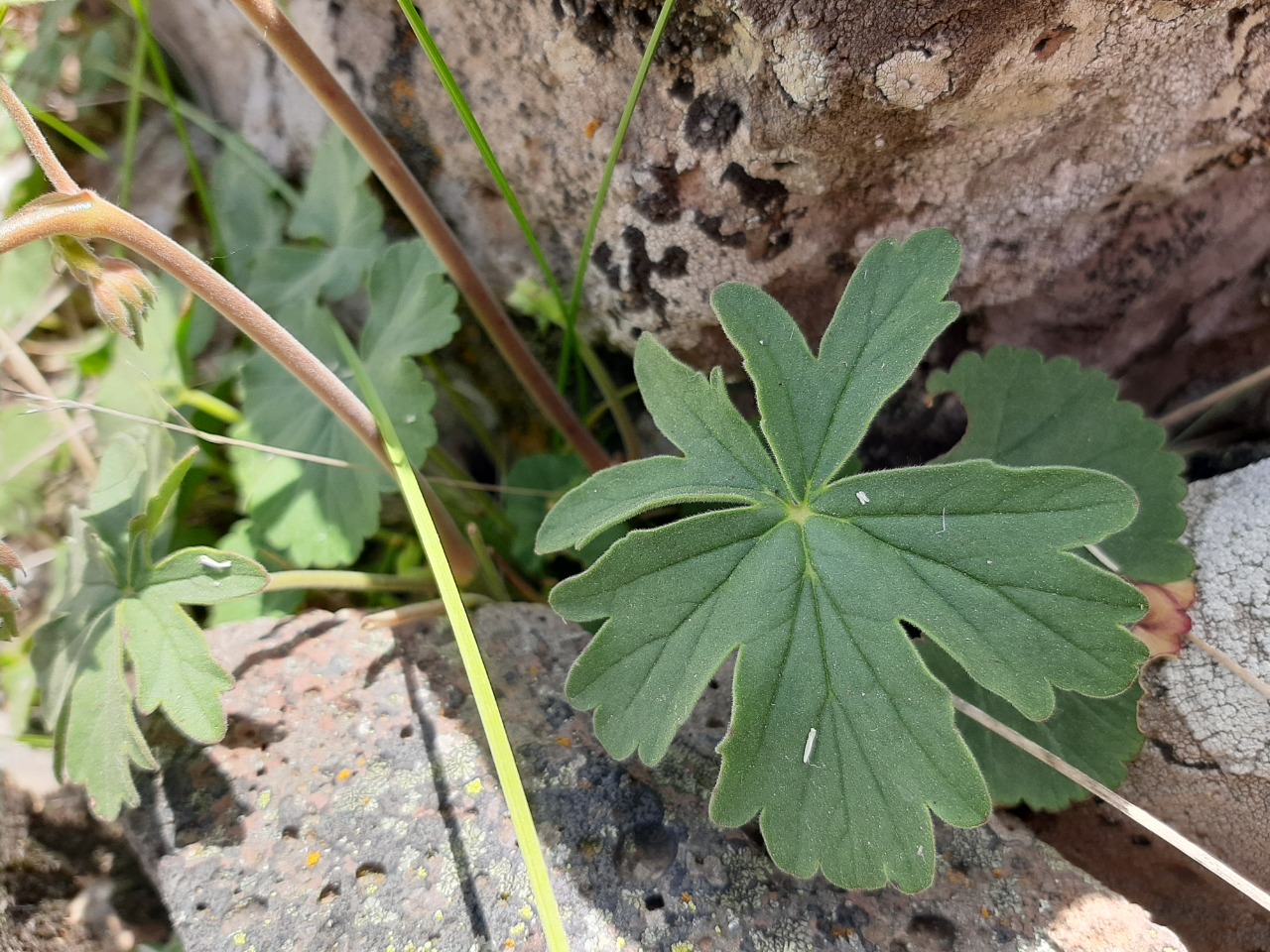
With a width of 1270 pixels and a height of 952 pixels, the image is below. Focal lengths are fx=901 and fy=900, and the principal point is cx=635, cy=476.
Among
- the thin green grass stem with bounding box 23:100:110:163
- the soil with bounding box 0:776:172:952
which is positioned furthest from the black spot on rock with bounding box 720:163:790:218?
the soil with bounding box 0:776:172:952

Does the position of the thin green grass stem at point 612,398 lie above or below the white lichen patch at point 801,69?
above

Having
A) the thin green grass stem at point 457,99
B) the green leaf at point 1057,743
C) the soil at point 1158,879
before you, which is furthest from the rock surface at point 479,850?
the thin green grass stem at point 457,99

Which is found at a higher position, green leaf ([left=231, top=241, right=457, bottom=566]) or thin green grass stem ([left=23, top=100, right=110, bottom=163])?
thin green grass stem ([left=23, top=100, right=110, bottom=163])

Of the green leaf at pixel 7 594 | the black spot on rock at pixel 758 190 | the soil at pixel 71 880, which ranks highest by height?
the black spot on rock at pixel 758 190

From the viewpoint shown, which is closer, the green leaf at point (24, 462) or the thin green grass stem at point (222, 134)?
the green leaf at point (24, 462)

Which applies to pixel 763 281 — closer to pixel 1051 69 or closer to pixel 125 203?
pixel 1051 69

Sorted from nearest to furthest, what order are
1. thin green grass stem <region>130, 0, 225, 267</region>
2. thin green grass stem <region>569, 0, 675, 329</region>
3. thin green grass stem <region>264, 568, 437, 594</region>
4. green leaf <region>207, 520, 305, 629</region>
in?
thin green grass stem <region>569, 0, 675, 329</region> < thin green grass stem <region>264, 568, 437, 594</region> < green leaf <region>207, 520, 305, 629</region> < thin green grass stem <region>130, 0, 225, 267</region>

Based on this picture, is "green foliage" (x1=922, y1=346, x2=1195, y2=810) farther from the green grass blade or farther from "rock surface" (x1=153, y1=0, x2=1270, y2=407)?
the green grass blade

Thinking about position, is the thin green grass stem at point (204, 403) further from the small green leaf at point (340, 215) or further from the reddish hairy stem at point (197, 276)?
the reddish hairy stem at point (197, 276)
